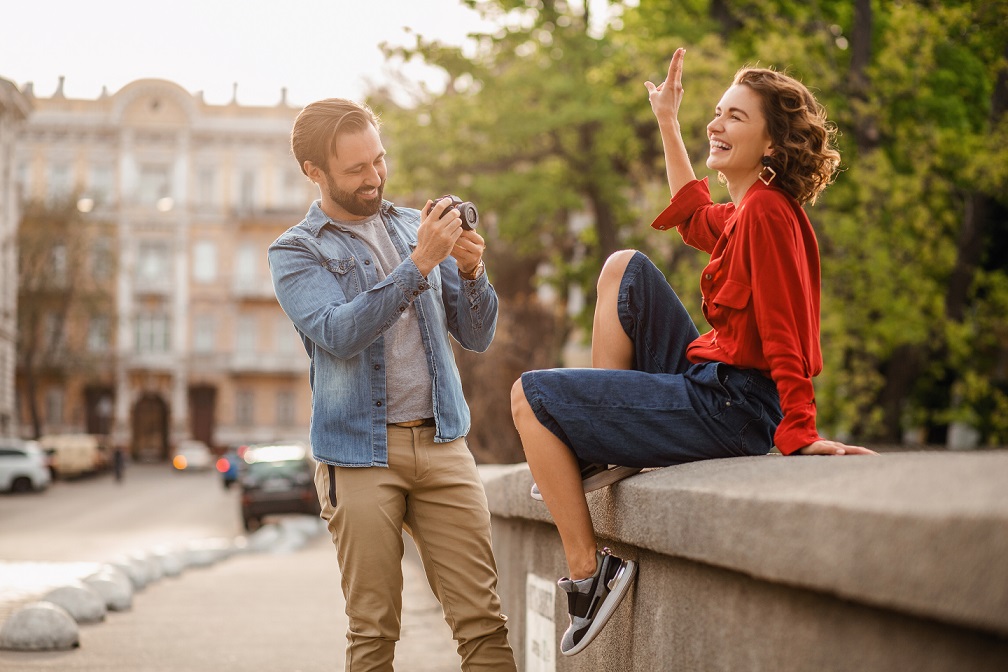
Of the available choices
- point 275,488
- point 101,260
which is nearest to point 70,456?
point 101,260

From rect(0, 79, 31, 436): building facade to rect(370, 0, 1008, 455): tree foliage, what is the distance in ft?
84.4

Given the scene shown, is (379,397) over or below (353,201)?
below

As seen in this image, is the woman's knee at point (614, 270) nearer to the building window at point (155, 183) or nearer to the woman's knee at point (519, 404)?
the woman's knee at point (519, 404)

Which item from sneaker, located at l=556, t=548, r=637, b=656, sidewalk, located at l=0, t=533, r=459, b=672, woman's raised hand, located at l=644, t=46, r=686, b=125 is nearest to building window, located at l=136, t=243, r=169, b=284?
sidewalk, located at l=0, t=533, r=459, b=672

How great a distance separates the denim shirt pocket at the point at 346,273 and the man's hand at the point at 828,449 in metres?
1.37

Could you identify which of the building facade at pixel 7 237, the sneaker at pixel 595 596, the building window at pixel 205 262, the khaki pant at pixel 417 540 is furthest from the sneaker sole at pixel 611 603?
the building window at pixel 205 262

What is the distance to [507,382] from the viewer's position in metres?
21.0

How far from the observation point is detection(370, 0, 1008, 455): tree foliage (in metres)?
17.9

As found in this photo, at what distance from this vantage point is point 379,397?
3803 mm

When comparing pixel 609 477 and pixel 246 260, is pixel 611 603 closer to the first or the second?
pixel 609 477

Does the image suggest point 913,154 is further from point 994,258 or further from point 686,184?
point 686,184

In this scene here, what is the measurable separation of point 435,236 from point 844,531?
6.03ft

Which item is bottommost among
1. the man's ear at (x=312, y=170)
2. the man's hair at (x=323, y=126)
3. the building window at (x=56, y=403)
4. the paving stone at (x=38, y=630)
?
the building window at (x=56, y=403)

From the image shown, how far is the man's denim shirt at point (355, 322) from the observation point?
3.67 metres
